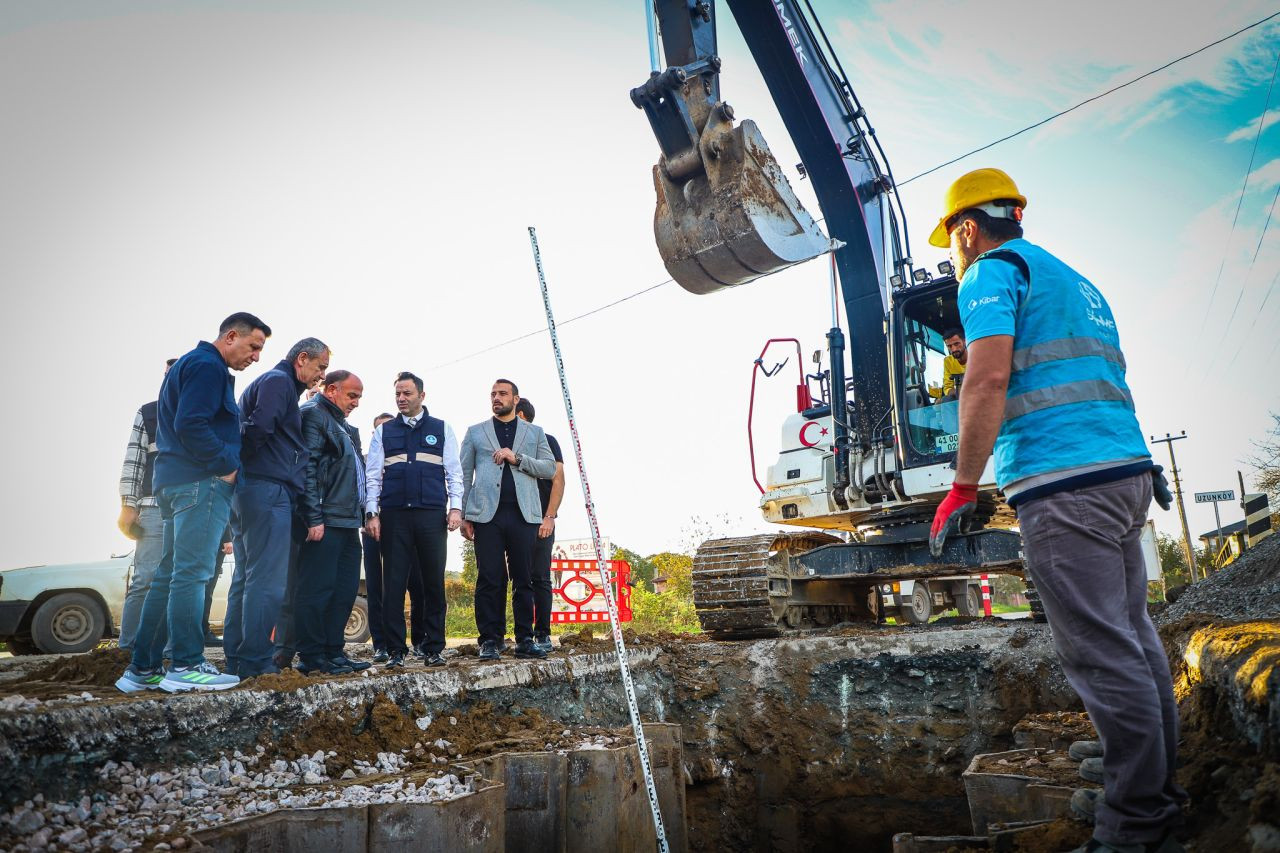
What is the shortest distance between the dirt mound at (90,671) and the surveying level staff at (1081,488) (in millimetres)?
4093

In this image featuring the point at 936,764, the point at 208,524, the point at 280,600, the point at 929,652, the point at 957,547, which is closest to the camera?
the point at 208,524

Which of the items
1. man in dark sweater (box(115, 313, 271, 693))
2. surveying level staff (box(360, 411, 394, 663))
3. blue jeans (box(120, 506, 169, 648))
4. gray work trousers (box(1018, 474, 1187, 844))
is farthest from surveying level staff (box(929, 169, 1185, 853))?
blue jeans (box(120, 506, 169, 648))

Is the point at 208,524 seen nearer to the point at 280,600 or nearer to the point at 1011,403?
the point at 280,600

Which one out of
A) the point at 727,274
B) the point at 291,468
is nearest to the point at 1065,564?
the point at 727,274

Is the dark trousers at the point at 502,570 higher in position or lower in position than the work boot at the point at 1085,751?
higher

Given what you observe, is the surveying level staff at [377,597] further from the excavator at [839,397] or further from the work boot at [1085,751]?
the work boot at [1085,751]

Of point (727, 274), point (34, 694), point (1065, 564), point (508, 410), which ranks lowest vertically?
point (34, 694)

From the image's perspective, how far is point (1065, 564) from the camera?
2.26 meters

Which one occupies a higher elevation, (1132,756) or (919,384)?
(919,384)

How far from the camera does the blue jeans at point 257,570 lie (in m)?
4.03

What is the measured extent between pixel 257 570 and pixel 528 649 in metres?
1.80

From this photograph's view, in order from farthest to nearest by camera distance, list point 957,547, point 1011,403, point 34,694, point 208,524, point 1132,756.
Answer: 1. point 957,547
2. point 208,524
3. point 34,694
4. point 1011,403
5. point 1132,756

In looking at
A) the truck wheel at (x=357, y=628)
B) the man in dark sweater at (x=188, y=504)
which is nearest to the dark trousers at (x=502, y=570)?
the man in dark sweater at (x=188, y=504)

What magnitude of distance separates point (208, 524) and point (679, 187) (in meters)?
3.44
